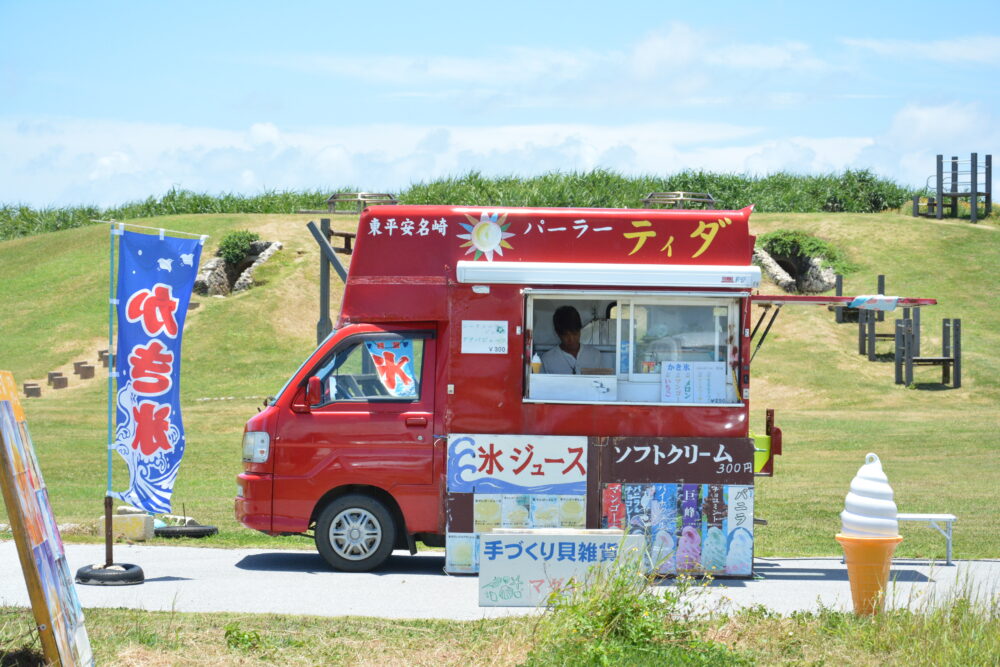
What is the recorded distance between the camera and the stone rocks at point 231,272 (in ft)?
126

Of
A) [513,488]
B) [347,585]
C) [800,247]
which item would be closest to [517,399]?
[513,488]

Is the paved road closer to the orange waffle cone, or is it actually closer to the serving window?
the orange waffle cone

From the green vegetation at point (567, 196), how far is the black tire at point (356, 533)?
3211 cm

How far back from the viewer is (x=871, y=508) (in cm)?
769

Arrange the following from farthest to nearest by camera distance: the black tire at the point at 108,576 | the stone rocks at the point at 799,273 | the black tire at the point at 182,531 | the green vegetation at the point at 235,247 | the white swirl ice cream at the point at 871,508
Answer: the green vegetation at the point at 235,247 → the stone rocks at the point at 799,273 → the black tire at the point at 182,531 → the black tire at the point at 108,576 → the white swirl ice cream at the point at 871,508

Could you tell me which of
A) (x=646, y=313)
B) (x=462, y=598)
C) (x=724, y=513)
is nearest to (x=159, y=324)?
(x=462, y=598)

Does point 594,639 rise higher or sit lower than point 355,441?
lower

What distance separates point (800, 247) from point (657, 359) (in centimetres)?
3032

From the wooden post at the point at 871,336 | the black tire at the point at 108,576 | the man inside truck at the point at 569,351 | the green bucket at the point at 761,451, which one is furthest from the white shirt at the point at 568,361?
the wooden post at the point at 871,336

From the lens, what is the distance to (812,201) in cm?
4781

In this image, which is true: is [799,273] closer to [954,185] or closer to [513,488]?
[954,185]

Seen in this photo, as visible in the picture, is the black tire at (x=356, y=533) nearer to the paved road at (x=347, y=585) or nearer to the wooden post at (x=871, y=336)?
the paved road at (x=347, y=585)

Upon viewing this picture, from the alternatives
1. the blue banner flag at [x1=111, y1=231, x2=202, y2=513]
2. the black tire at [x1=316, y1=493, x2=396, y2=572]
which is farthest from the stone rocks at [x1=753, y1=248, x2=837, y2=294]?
the blue banner flag at [x1=111, y1=231, x2=202, y2=513]

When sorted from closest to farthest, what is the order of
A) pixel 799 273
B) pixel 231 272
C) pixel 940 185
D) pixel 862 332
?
pixel 862 332
pixel 799 273
pixel 231 272
pixel 940 185
